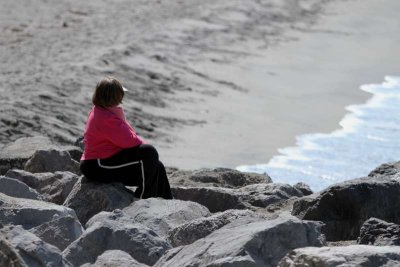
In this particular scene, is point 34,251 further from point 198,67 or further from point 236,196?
point 198,67

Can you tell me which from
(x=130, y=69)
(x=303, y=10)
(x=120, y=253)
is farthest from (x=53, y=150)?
(x=303, y=10)

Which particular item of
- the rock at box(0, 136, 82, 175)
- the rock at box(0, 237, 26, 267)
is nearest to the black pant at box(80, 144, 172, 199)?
the rock at box(0, 136, 82, 175)

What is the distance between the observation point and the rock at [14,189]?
8023 millimetres

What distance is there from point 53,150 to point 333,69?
10.4 metres

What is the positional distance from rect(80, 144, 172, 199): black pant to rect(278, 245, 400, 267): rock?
3.11m

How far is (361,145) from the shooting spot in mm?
15523

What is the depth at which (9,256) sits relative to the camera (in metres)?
5.82

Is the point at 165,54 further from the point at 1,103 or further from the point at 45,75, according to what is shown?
the point at 1,103

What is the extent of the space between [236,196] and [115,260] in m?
2.96

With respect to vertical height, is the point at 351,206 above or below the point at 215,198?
above

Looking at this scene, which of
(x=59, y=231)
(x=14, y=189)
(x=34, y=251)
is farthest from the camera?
(x=14, y=189)

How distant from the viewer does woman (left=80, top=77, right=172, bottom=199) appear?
8.78 m

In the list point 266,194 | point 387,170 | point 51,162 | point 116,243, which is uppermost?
point 116,243

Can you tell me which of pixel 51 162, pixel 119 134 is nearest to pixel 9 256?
pixel 119 134
